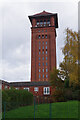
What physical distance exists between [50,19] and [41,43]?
34.8 ft

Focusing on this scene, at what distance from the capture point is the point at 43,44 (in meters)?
70.7

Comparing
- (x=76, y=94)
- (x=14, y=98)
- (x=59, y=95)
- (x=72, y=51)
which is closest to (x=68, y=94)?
(x=76, y=94)

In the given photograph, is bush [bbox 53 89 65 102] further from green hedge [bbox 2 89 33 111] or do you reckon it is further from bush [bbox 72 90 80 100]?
green hedge [bbox 2 89 33 111]

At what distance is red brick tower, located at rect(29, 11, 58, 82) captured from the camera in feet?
224

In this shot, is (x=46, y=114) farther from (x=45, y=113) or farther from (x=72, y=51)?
(x=72, y=51)

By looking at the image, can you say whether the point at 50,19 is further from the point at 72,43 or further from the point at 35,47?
the point at 72,43

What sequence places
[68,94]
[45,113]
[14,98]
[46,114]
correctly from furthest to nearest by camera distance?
[68,94] → [14,98] → [45,113] → [46,114]

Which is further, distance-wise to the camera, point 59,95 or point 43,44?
point 43,44

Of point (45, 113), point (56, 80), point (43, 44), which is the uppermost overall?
point (43, 44)

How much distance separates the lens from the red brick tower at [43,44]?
6825 cm

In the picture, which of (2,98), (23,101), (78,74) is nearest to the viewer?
(78,74)

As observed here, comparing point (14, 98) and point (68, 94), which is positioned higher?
point (14, 98)

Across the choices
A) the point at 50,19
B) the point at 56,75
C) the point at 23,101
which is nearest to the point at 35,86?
the point at 56,75

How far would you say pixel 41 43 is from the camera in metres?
70.5
